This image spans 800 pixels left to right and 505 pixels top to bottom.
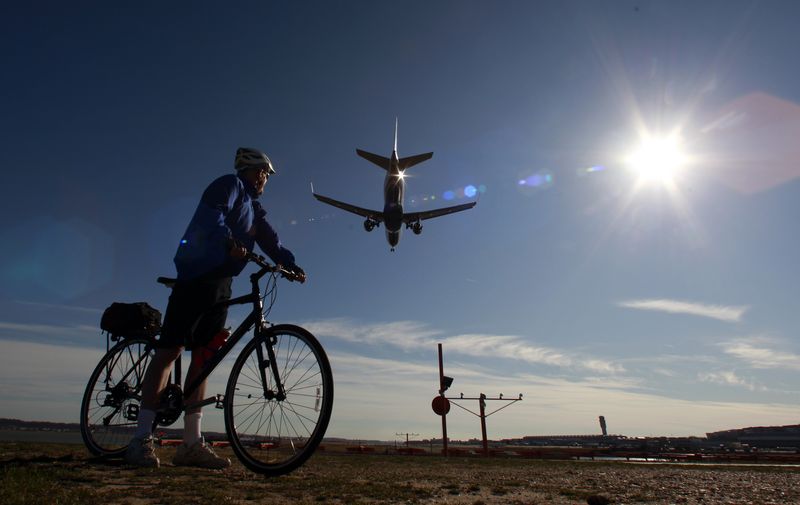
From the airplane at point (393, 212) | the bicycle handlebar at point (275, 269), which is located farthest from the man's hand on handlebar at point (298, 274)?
the airplane at point (393, 212)

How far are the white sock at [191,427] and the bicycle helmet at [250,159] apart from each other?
2846mm

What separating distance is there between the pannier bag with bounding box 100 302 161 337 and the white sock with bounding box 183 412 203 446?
1393mm

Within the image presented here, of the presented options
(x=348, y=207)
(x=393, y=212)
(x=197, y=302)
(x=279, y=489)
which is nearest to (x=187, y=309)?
(x=197, y=302)

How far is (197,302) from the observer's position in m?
4.41

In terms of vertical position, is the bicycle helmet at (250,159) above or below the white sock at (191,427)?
above

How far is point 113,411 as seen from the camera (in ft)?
17.5

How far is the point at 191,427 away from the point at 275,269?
2.09 m

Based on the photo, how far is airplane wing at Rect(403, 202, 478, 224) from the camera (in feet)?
147

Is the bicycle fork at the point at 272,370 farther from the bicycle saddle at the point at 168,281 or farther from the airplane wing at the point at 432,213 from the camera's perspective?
the airplane wing at the point at 432,213

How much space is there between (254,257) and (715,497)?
5.60 meters

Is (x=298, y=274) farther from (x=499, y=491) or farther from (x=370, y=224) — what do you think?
(x=370, y=224)

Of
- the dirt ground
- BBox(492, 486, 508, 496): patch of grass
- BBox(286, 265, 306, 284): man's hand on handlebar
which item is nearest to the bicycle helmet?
BBox(286, 265, 306, 284): man's hand on handlebar

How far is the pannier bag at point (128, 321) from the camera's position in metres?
5.37

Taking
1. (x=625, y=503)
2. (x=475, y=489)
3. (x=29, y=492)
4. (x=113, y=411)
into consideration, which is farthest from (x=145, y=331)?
(x=625, y=503)
